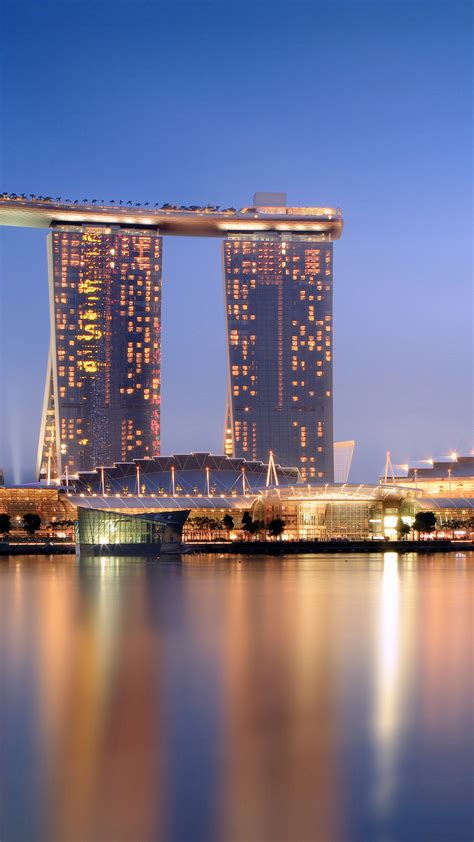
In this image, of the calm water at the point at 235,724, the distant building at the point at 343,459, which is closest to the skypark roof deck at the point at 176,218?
the distant building at the point at 343,459

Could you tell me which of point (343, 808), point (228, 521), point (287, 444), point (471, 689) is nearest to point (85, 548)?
point (228, 521)

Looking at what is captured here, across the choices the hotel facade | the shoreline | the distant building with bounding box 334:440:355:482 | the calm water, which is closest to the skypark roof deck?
the hotel facade

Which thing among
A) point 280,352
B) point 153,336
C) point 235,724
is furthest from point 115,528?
point 235,724

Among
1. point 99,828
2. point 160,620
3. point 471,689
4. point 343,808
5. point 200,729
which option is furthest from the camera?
point 160,620

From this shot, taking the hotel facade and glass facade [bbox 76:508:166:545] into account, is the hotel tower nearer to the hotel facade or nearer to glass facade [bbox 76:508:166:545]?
the hotel facade

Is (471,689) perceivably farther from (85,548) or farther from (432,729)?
(85,548)
